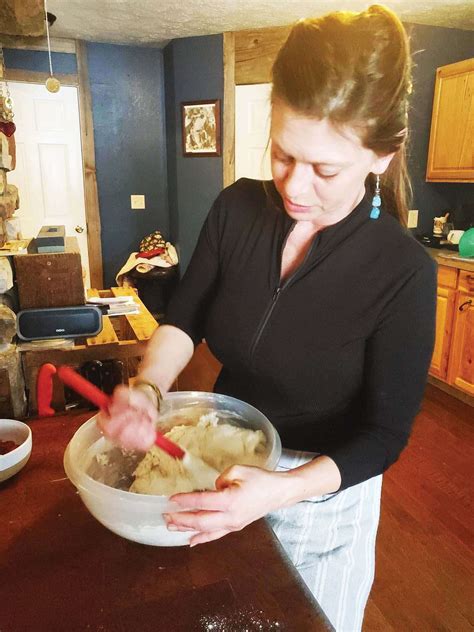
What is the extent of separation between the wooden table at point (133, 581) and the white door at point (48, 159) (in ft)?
11.3

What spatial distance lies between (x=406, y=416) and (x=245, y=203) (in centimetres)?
55

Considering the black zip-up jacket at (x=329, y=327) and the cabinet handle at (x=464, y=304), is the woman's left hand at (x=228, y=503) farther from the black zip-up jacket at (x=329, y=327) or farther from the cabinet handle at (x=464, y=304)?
the cabinet handle at (x=464, y=304)

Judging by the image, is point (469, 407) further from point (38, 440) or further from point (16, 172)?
point (16, 172)

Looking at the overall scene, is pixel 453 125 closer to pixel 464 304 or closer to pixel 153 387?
pixel 464 304

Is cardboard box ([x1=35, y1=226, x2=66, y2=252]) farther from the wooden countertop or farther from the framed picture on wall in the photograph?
the framed picture on wall

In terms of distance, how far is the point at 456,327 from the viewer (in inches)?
121

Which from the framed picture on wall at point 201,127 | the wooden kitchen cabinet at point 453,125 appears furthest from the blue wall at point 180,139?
→ the wooden kitchen cabinet at point 453,125

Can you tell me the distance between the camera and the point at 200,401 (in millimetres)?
962

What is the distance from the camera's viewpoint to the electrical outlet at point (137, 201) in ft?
14.4

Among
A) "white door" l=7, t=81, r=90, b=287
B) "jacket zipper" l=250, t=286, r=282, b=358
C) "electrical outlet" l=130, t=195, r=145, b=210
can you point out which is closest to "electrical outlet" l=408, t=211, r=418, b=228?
"electrical outlet" l=130, t=195, r=145, b=210

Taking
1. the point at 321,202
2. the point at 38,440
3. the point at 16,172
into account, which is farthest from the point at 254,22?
the point at 38,440

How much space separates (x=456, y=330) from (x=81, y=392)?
9.46 feet

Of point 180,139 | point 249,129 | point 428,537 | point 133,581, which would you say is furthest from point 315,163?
point 180,139

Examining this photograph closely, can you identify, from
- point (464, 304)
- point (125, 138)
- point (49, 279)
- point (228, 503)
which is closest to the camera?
point (228, 503)
